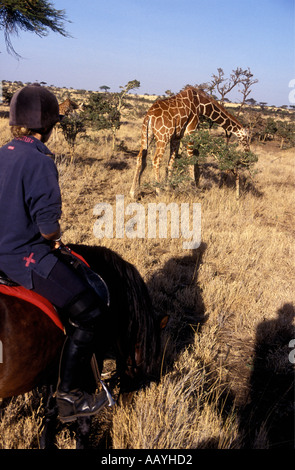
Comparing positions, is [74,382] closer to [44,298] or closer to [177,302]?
[44,298]

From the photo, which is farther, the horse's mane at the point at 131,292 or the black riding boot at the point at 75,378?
the horse's mane at the point at 131,292

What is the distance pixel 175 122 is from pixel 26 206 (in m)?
7.34

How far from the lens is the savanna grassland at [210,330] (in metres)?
2.10

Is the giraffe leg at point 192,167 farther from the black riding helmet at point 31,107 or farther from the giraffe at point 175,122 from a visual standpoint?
the black riding helmet at point 31,107

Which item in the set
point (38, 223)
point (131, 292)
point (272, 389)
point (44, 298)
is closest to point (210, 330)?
point (272, 389)

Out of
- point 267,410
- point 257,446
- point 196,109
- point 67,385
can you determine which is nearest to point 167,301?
point 267,410

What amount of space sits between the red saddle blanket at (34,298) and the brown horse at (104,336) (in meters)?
0.03

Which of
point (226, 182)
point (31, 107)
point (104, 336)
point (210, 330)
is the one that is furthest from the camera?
point (226, 182)

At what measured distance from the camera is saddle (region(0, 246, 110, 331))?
1657 mm

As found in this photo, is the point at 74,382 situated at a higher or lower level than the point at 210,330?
higher

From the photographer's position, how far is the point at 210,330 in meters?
3.33
